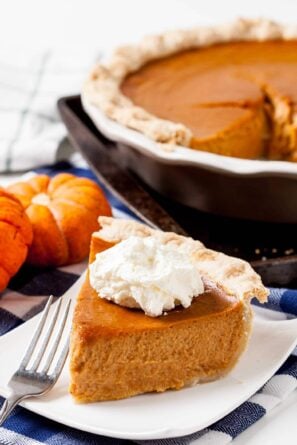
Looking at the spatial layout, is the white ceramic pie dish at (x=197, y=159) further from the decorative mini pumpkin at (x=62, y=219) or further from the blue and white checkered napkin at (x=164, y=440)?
the blue and white checkered napkin at (x=164, y=440)

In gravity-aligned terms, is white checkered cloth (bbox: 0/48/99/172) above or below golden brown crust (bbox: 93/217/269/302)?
below

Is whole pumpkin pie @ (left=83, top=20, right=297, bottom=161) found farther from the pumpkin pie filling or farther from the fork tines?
the fork tines

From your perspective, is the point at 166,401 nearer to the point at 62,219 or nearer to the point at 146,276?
the point at 146,276

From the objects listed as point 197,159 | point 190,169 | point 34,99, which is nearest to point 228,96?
point 190,169

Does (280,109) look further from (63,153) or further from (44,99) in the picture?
(44,99)

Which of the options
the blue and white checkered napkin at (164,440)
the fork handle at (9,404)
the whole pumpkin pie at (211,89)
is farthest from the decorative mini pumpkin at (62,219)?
the fork handle at (9,404)

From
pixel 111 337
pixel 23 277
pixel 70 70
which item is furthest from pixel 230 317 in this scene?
pixel 70 70

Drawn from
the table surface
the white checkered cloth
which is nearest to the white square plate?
the white checkered cloth
